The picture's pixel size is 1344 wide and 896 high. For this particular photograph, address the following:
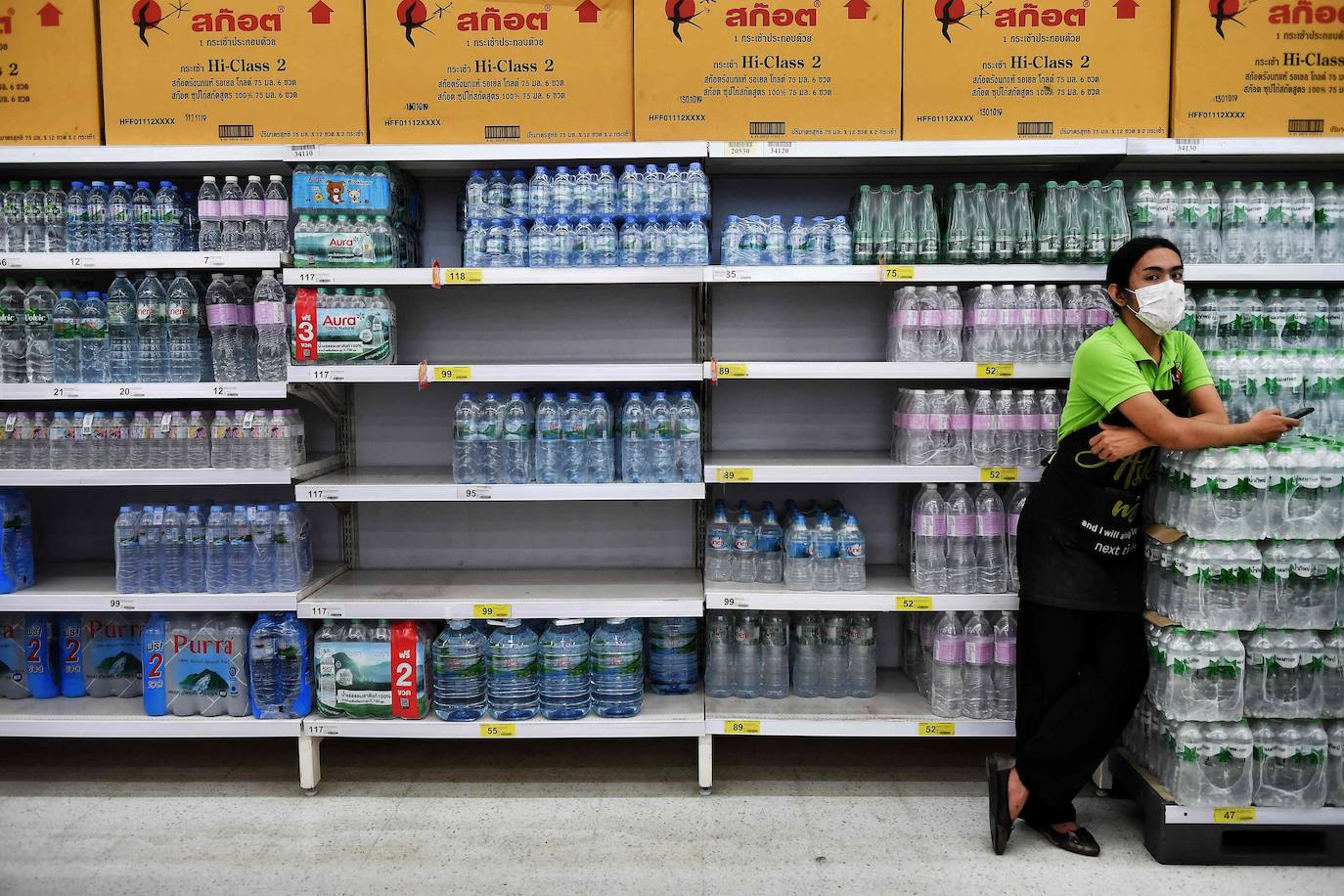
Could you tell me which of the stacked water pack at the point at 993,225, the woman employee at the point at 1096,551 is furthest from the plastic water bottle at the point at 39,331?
the woman employee at the point at 1096,551

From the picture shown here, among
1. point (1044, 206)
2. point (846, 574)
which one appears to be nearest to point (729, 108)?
point (1044, 206)

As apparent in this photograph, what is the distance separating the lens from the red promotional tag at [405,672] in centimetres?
327

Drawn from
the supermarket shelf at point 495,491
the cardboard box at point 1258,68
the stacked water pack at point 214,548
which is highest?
the cardboard box at point 1258,68

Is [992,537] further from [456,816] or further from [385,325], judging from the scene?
[385,325]

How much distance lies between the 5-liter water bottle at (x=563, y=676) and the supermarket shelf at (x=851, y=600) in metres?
0.53

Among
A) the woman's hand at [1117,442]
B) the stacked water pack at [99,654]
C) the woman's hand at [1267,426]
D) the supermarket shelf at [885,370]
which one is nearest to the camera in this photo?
the woman's hand at [1267,426]

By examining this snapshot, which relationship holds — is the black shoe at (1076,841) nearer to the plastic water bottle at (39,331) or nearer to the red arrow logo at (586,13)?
the red arrow logo at (586,13)

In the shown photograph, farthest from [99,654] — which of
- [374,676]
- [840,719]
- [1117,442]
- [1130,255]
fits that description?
[1130,255]

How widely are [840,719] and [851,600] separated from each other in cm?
44

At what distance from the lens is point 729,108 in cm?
329

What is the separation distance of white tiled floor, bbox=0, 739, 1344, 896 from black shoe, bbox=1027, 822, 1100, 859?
34mm

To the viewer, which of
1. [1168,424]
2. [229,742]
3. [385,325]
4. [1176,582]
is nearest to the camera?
[1168,424]

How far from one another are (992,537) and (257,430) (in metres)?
2.79

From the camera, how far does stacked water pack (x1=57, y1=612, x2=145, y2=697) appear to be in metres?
3.55
